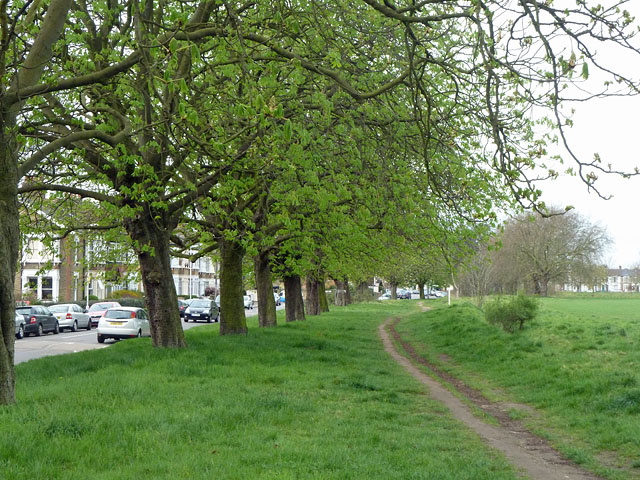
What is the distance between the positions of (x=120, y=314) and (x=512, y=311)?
16303 mm

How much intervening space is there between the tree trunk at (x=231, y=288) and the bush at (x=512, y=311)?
900cm

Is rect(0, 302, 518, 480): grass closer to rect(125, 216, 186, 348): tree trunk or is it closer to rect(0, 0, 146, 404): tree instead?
rect(0, 0, 146, 404): tree

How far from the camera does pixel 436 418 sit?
1034 cm

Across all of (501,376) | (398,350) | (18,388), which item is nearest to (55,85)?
(18,388)

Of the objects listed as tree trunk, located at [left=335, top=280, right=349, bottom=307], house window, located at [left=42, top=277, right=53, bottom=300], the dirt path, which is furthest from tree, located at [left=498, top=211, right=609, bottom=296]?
the dirt path

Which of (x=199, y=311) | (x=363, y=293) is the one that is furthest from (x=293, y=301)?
(x=363, y=293)

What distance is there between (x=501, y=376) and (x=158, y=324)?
8145 mm

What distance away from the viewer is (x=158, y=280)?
1664 centimetres

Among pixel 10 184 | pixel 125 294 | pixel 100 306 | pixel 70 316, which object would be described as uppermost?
pixel 10 184

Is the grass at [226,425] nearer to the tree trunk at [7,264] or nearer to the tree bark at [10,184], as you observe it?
the tree trunk at [7,264]

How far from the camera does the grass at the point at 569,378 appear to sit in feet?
29.5

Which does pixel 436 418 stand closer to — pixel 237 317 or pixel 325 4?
pixel 325 4

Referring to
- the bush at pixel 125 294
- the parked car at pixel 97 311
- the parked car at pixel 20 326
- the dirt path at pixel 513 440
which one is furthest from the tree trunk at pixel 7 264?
the bush at pixel 125 294

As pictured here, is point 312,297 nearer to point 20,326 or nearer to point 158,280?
point 20,326
